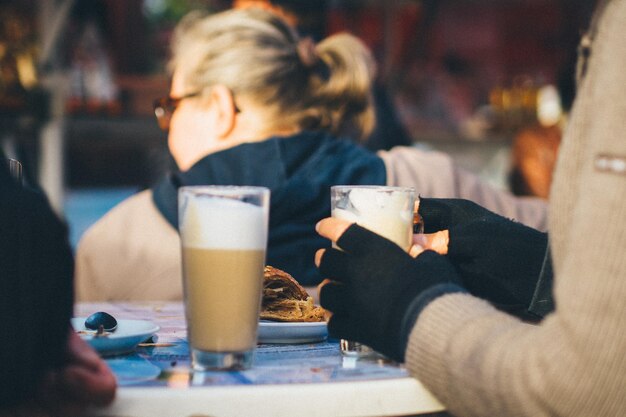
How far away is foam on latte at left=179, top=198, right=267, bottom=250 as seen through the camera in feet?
3.15

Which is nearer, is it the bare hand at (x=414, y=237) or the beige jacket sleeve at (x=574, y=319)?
the beige jacket sleeve at (x=574, y=319)

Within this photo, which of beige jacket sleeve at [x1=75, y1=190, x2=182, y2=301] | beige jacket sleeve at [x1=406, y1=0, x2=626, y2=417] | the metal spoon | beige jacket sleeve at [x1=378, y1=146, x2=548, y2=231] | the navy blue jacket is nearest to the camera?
beige jacket sleeve at [x1=406, y1=0, x2=626, y2=417]

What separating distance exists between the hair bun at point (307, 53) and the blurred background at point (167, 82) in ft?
2.31

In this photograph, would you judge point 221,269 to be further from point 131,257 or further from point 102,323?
point 131,257

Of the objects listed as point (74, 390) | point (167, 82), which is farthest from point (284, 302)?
point (167, 82)

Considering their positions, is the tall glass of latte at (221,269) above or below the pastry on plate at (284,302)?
above

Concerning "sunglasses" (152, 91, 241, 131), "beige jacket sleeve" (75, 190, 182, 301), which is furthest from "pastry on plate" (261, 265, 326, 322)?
"sunglasses" (152, 91, 241, 131)

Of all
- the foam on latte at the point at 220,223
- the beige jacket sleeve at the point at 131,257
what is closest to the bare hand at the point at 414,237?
the foam on latte at the point at 220,223

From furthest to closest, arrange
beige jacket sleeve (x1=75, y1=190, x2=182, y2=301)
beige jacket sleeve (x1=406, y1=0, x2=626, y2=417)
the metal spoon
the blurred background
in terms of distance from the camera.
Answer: the blurred background, beige jacket sleeve (x1=75, y1=190, x2=182, y2=301), the metal spoon, beige jacket sleeve (x1=406, y1=0, x2=626, y2=417)

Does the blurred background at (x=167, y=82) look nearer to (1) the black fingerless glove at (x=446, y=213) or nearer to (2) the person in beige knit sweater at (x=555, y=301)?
(1) the black fingerless glove at (x=446, y=213)

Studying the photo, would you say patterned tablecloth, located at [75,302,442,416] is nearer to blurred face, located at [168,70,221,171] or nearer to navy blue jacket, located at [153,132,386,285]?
navy blue jacket, located at [153,132,386,285]

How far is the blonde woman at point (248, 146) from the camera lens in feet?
6.72

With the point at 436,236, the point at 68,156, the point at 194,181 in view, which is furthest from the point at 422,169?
the point at 68,156

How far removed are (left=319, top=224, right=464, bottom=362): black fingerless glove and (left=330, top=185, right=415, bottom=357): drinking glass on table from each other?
0.06m
